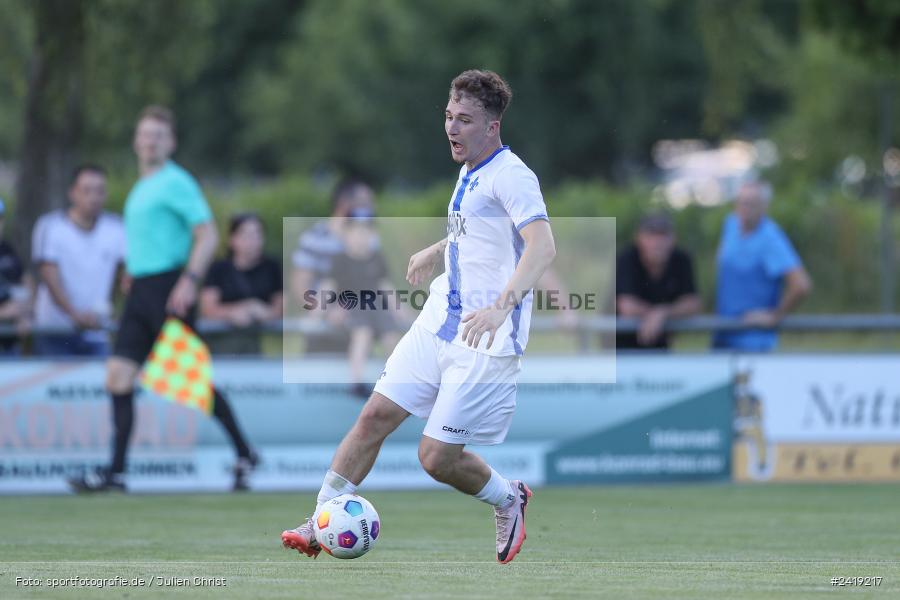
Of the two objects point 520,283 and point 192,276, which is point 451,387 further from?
point 192,276

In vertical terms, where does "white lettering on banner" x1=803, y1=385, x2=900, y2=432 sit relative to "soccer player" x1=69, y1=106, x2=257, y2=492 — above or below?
below

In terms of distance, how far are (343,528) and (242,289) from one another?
6.11m

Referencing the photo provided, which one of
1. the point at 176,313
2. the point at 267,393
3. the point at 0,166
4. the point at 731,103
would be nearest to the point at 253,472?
the point at 267,393

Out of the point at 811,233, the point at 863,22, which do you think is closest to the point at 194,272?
the point at 863,22

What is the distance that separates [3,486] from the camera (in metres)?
12.7

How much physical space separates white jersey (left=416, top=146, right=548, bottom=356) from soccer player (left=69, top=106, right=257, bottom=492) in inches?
172

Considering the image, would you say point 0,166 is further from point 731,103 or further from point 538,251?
point 538,251

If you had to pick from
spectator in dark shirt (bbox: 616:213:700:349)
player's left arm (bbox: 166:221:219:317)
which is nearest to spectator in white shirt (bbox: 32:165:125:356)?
player's left arm (bbox: 166:221:219:317)

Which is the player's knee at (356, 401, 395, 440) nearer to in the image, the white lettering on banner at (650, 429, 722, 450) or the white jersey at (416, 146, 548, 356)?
the white jersey at (416, 146, 548, 356)

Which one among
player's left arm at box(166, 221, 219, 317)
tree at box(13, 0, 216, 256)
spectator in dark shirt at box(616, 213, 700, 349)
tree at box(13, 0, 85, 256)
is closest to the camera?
player's left arm at box(166, 221, 219, 317)

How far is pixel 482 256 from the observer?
771 cm

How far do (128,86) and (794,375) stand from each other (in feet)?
26.8

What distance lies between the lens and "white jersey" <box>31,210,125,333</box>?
12.8m

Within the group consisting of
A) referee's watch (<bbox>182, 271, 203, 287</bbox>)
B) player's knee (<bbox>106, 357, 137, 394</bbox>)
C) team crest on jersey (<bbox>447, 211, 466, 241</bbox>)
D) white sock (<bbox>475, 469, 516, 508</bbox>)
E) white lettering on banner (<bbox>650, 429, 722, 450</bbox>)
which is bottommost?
white lettering on banner (<bbox>650, 429, 722, 450</bbox>)
